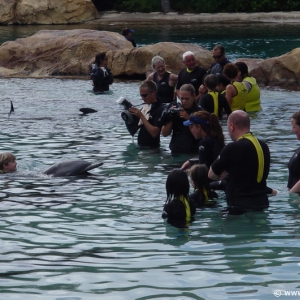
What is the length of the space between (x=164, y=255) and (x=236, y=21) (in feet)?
132

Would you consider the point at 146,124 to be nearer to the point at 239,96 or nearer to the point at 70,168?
the point at 70,168

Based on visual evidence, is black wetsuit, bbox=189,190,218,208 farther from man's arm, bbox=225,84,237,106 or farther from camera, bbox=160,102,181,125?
man's arm, bbox=225,84,237,106

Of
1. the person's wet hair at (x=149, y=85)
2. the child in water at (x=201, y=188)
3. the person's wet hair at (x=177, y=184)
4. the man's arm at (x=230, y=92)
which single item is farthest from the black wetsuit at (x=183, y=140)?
the person's wet hair at (x=177, y=184)

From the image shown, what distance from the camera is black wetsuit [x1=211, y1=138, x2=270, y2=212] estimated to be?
746 centimetres

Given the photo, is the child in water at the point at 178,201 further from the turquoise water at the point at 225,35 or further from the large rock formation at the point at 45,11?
the large rock formation at the point at 45,11

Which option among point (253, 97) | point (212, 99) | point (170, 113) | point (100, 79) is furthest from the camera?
point (100, 79)

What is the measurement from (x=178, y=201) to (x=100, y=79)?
11463 mm

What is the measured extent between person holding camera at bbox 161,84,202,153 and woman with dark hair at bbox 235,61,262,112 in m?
3.28

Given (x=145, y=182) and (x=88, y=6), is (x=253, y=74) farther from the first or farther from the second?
(x=88, y=6)

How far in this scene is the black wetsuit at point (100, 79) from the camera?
1845 centimetres

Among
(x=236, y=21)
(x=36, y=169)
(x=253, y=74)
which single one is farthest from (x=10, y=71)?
(x=236, y=21)

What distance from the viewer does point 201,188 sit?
8156 millimetres

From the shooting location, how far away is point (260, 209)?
7.89 meters

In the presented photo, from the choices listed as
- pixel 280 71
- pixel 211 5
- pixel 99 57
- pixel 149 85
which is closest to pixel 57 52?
pixel 99 57
